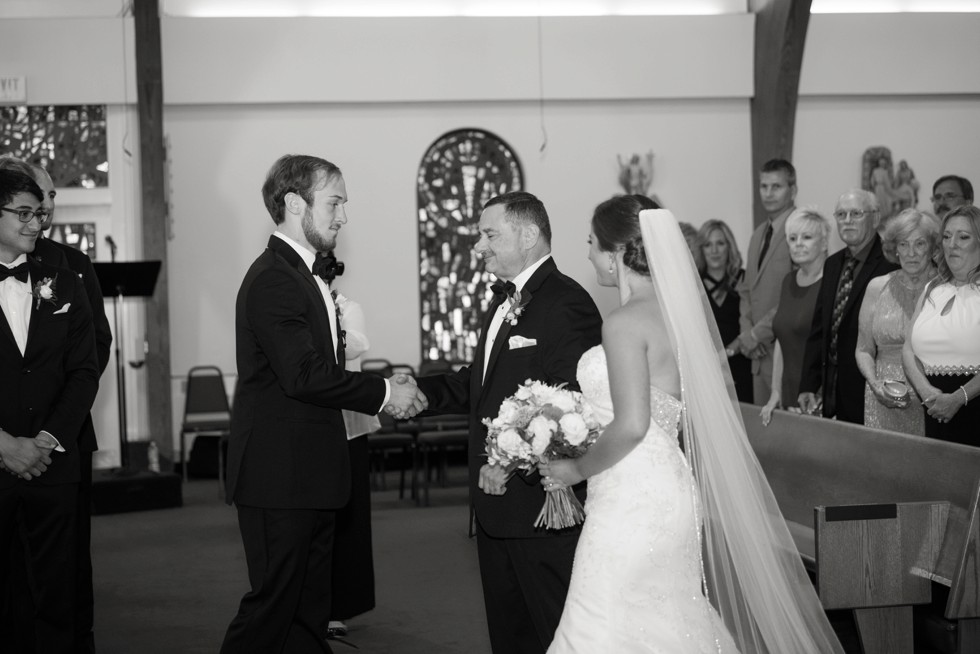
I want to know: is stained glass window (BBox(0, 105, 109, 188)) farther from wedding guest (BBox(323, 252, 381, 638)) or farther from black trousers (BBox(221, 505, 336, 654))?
black trousers (BBox(221, 505, 336, 654))

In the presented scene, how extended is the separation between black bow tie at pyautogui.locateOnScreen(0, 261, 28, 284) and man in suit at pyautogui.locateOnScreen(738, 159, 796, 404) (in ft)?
14.4

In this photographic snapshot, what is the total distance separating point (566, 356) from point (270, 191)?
3.84 feet

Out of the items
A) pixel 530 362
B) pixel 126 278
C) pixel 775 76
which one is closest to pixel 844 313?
pixel 530 362

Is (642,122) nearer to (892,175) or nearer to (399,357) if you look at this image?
(892,175)

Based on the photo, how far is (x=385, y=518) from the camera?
8.68 meters

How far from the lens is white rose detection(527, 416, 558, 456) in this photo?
331 centimetres

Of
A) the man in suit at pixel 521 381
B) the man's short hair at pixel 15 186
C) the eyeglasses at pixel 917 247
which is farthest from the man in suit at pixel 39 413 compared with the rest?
the eyeglasses at pixel 917 247

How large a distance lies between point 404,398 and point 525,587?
810 mm

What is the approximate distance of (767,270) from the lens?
7141 mm

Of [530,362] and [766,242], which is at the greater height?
[766,242]

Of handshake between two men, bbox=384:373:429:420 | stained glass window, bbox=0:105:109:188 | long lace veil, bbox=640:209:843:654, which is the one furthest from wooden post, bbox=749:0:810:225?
long lace veil, bbox=640:209:843:654

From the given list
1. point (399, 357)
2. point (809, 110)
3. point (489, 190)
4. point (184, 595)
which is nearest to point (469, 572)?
point (184, 595)

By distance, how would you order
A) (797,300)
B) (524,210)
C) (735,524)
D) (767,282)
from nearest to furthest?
1. (735,524)
2. (524,210)
3. (797,300)
4. (767,282)

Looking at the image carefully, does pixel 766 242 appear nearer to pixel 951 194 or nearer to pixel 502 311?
pixel 951 194
